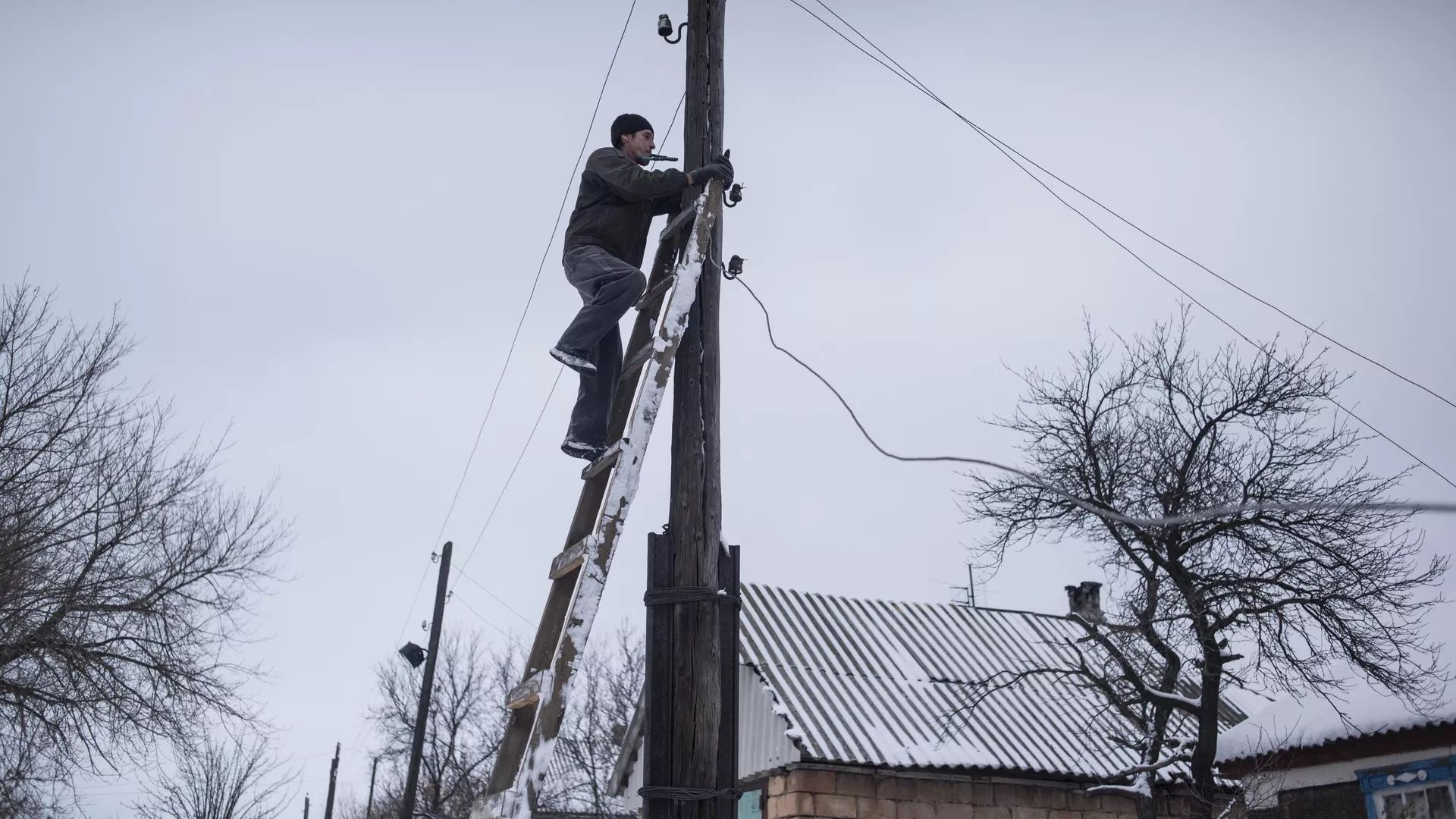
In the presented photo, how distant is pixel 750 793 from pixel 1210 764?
5192mm

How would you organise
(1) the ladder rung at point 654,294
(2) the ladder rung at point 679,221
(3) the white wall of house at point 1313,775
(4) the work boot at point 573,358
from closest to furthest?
(4) the work boot at point 573,358 < (2) the ladder rung at point 679,221 < (1) the ladder rung at point 654,294 < (3) the white wall of house at point 1313,775

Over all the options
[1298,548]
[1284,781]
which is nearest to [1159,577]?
[1298,548]

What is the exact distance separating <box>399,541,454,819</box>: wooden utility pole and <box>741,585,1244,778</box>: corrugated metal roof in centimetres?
881

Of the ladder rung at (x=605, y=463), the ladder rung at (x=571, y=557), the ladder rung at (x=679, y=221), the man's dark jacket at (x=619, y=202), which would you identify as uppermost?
the man's dark jacket at (x=619, y=202)

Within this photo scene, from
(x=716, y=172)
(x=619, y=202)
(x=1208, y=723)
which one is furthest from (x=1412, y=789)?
(x=619, y=202)

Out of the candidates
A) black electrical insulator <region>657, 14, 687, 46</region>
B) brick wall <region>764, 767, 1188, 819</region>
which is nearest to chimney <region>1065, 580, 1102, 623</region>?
brick wall <region>764, 767, 1188, 819</region>

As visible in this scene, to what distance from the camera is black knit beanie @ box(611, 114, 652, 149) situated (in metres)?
5.16

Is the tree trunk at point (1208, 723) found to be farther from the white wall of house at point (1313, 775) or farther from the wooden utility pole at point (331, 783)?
the wooden utility pole at point (331, 783)

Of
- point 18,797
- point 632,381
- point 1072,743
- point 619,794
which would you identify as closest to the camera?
point 632,381

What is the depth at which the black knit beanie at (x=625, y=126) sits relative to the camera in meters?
5.16

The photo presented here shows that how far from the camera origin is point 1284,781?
39.7 feet

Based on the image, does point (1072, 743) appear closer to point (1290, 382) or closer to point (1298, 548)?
point (1298, 548)

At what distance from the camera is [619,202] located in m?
4.90

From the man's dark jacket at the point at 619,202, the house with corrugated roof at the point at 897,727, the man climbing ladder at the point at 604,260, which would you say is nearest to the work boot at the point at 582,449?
the man climbing ladder at the point at 604,260
